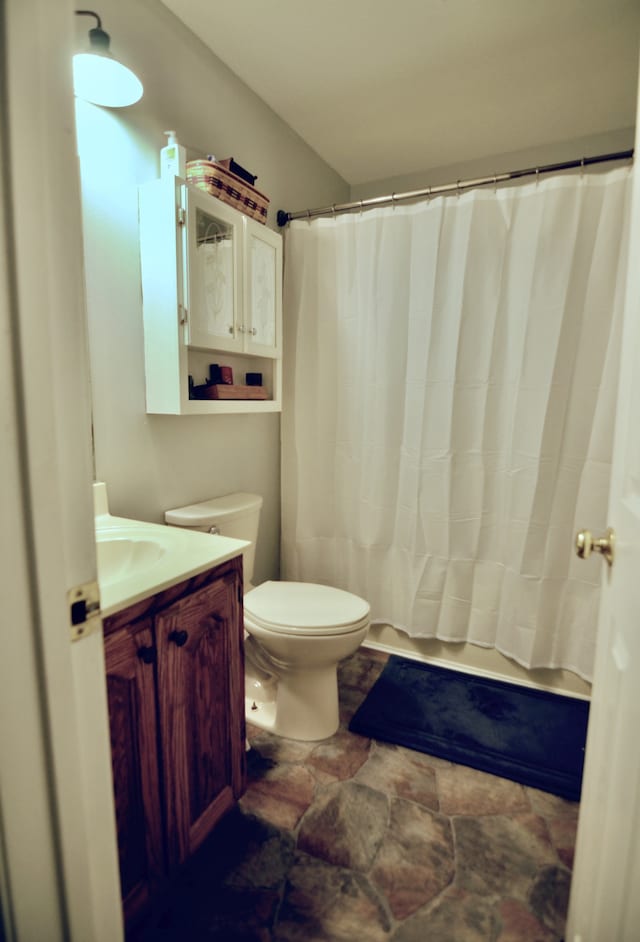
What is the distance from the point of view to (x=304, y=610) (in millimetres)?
1604

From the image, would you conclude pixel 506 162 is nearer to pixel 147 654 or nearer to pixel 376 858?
pixel 147 654

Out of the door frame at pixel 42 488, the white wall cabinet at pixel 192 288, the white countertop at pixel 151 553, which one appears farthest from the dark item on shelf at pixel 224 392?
the door frame at pixel 42 488

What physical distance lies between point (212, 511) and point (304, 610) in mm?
470

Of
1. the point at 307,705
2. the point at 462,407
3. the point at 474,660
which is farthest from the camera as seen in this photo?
the point at 474,660

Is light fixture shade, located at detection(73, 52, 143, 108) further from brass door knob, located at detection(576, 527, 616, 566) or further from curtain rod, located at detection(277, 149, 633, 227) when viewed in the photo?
brass door knob, located at detection(576, 527, 616, 566)

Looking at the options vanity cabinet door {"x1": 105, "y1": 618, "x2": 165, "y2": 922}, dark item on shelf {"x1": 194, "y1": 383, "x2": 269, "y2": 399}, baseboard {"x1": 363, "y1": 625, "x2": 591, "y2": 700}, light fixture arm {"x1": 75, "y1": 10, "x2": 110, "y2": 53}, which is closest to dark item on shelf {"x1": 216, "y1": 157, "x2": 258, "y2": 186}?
light fixture arm {"x1": 75, "y1": 10, "x2": 110, "y2": 53}

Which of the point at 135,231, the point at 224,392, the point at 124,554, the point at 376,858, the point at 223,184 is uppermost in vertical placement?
the point at 223,184

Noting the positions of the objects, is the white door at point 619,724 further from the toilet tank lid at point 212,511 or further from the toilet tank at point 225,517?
the toilet tank lid at point 212,511

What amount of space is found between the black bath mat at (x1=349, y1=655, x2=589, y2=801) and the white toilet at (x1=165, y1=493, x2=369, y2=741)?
20cm

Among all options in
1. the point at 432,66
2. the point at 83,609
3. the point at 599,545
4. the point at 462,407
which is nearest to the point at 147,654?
the point at 83,609

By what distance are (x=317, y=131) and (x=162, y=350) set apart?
147 cm

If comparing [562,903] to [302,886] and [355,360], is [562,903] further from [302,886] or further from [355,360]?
[355,360]

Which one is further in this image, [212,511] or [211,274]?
[212,511]

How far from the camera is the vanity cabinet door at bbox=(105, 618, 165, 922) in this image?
0.87 m
